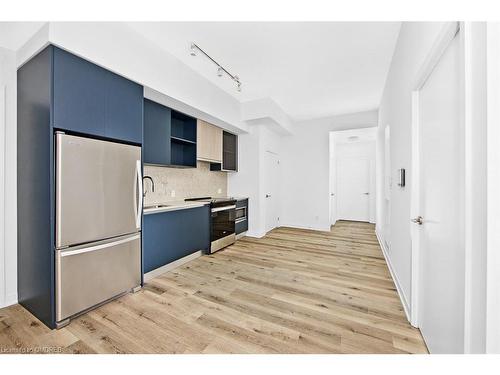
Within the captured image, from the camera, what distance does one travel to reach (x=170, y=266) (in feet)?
9.58

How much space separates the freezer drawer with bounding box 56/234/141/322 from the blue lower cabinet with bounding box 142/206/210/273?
0.79 ft

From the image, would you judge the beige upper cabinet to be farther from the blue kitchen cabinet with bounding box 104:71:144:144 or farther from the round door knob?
the round door knob

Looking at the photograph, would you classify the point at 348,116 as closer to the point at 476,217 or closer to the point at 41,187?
the point at 476,217

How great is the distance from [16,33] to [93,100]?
2.94 feet

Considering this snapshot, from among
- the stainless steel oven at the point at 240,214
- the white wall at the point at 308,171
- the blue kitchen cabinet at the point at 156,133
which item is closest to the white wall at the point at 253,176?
the stainless steel oven at the point at 240,214

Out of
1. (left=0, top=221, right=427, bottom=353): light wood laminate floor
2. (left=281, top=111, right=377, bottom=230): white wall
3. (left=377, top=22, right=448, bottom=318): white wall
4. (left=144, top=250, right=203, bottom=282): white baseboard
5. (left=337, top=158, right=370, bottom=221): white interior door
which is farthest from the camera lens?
(left=337, top=158, right=370, bottom=221): white interior door

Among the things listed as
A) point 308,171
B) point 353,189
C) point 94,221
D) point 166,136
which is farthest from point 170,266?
point 353,189

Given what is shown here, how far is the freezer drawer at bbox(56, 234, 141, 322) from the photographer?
5.78ft

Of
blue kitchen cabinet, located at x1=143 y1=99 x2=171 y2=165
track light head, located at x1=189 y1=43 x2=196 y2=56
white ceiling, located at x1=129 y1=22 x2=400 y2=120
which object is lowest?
blue kitchen cabinet, located at x1=143 y1=99 x2=171 y2=165

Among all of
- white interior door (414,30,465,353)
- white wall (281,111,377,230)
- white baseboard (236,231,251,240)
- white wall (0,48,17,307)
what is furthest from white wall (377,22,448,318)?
white wall (0,48,17,307)

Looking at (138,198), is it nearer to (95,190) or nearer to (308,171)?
(95,190)

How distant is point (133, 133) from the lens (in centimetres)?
228

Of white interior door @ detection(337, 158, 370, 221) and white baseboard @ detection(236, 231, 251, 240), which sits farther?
white interior door @ detection(337, 158, 370, 221)

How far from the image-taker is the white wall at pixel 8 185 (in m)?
2.05
